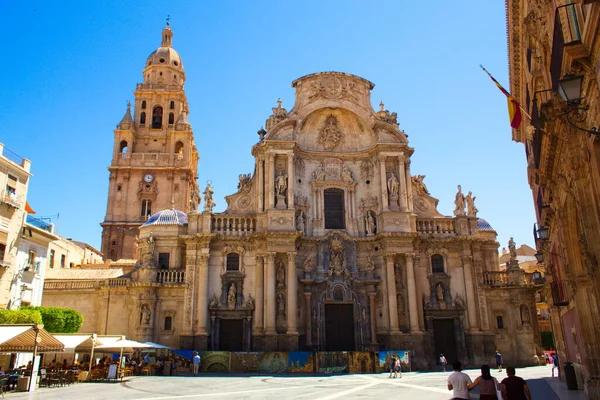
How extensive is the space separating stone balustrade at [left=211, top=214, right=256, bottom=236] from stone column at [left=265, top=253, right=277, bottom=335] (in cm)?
274

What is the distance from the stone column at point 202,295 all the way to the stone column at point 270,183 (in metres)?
5.33

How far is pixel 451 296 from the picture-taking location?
34250 mm

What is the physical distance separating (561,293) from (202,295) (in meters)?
20.1

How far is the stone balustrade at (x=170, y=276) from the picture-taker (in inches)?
1335

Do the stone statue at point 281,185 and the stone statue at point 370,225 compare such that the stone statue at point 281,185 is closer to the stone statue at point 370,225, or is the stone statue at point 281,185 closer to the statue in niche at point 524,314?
the stone statue at point 370,225

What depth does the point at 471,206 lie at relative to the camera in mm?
36094

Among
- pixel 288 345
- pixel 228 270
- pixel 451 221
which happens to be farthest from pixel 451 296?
pixel 228 270

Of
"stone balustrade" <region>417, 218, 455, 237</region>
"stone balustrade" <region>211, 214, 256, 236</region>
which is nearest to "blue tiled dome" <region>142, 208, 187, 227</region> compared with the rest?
"stone balustrade" <region>211, 214, 256, 236</region>

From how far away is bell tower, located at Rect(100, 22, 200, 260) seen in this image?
5503cm

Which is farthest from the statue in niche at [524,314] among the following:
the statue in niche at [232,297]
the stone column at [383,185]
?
the statue in niche at [232,297]

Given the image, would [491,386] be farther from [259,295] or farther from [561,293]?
[259,295]

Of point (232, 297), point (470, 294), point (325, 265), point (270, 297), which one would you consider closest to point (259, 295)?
point (270, 297)

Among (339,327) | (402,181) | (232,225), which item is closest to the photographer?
(339,327)

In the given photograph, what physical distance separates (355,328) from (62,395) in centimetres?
1884
